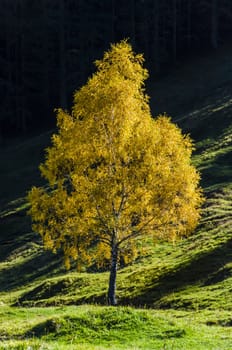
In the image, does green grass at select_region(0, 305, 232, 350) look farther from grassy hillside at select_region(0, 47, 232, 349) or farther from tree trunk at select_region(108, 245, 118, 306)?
tree trunk at select_region(108, 245, 118, 306)

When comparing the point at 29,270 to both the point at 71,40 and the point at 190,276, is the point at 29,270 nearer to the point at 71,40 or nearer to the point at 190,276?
the point at 190,276

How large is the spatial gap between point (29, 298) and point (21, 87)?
63.4 metres

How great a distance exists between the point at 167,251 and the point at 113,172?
12.2 m

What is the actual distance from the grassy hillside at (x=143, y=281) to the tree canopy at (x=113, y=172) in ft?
11.7

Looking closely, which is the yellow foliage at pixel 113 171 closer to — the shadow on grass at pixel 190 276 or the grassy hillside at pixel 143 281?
the shadow on grass at pixel 190 276

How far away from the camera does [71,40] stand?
3851 inches

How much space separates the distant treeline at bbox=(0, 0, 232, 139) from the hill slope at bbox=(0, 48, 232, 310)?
17156 millimetres

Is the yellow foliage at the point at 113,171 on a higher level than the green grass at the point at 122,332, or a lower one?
higher

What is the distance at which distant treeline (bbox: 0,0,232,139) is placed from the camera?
9662 cm

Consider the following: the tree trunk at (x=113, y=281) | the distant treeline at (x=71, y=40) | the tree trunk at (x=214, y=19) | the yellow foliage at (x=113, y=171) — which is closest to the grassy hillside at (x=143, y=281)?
the tree trunk at (x=113, y=281)

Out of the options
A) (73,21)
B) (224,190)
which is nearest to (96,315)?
(224,190)

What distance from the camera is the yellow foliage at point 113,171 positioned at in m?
29.3

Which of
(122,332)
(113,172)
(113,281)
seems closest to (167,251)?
(113,281)

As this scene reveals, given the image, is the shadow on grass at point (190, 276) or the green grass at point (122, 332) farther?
the shadow on grass at point (190, 276)
